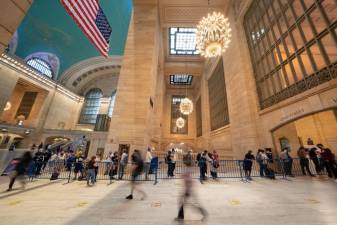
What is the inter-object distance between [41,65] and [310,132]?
150 feet

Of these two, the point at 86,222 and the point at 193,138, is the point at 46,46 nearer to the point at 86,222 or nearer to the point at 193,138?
the point at 193,138

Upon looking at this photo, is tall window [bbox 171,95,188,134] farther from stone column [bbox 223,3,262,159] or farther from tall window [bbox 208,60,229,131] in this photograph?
stone column [bbox 223,3,262,159]

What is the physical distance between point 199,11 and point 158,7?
4.55 m

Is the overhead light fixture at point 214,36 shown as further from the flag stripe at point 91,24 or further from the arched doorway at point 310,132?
the flag stripe at point 91,24

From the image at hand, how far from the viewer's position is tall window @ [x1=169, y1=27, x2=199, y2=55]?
18434 millimetres

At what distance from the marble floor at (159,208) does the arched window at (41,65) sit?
35.5m

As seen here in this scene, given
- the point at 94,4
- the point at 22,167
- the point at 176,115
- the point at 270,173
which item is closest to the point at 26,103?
the point at 176,115

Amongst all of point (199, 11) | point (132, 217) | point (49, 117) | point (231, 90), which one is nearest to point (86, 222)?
point (132, 217)

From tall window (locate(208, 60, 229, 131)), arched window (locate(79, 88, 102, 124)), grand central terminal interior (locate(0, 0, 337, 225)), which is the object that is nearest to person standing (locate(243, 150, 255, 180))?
grand central terminal interior (locate(0, 0, 337, 225))

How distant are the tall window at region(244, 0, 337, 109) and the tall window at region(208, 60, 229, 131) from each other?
5.62 metres

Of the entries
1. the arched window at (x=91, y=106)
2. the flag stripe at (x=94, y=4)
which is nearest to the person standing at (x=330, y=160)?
the flag stripe at (x=94, y=4)

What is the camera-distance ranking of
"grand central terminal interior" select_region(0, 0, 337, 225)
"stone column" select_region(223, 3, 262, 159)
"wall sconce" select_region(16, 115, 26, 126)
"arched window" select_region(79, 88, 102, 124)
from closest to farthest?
1. "grand central terminal interior" select_region(0, 0, 337, 225)
2. "stone column" select_region(223, 3, 262, 159)
3. "wall sconce" select_region(16, 115, 26, 126)
4. "arched window" select_region(79, 88, 102, 124)

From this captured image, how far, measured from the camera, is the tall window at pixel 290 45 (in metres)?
6.30

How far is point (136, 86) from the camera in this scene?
470 inches
